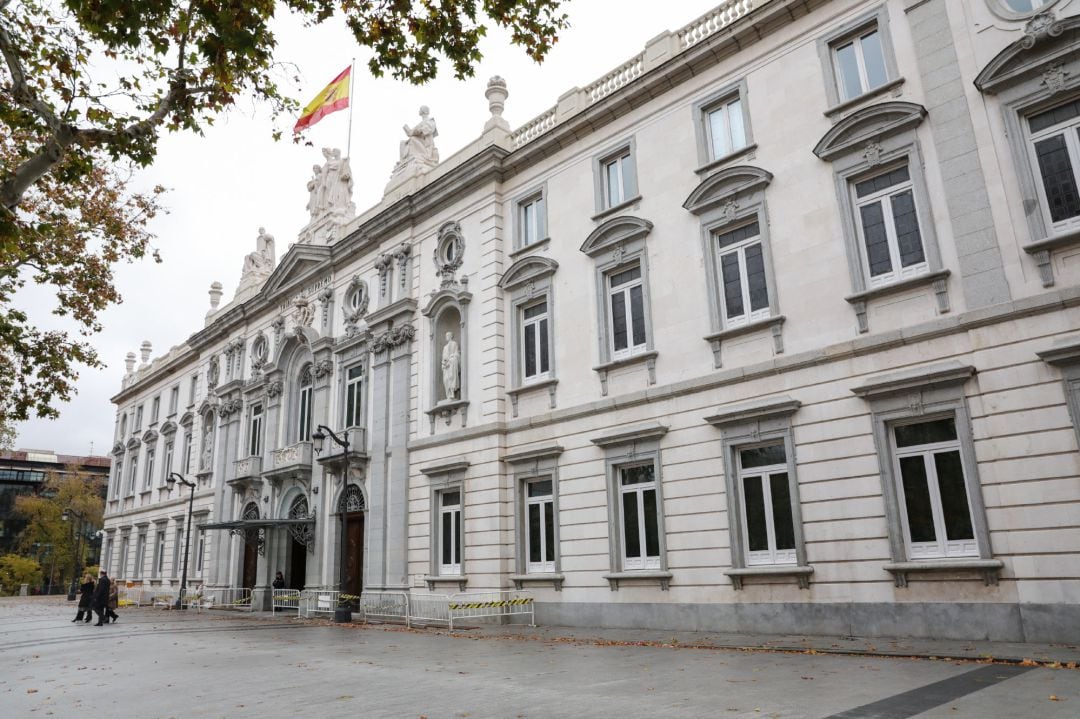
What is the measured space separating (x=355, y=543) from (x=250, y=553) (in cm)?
954

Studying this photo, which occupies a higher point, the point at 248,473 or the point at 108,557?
the point at 248,473

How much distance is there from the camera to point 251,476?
106 ft

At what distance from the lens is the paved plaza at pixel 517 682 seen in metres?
7.88

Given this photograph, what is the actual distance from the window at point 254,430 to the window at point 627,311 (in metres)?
20.9

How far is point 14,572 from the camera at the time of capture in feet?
205

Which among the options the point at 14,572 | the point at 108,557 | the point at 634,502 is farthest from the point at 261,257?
the point at 14,572

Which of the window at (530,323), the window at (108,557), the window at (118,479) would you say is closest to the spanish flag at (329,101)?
the window at (530,323)

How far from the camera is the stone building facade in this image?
12.7 m

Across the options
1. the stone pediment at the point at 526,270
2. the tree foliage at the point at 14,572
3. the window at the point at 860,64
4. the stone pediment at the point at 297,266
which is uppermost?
the stone pediment at the point at 297,266

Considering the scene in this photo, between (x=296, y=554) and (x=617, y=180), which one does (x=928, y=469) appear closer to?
(x=617, y=180)

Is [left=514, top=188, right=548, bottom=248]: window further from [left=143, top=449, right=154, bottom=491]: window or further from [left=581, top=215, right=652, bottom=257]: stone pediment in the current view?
[left=143, top=449, right=154, bottom=491]: window

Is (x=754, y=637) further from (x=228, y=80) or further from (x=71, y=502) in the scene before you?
(x=71, y=502)

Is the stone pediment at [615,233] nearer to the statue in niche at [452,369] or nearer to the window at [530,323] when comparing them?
the window at [530,323]

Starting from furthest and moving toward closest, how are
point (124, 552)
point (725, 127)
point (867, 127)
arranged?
1. point (124, 552)
2. point (725, 127)
3. point (867, 127)
